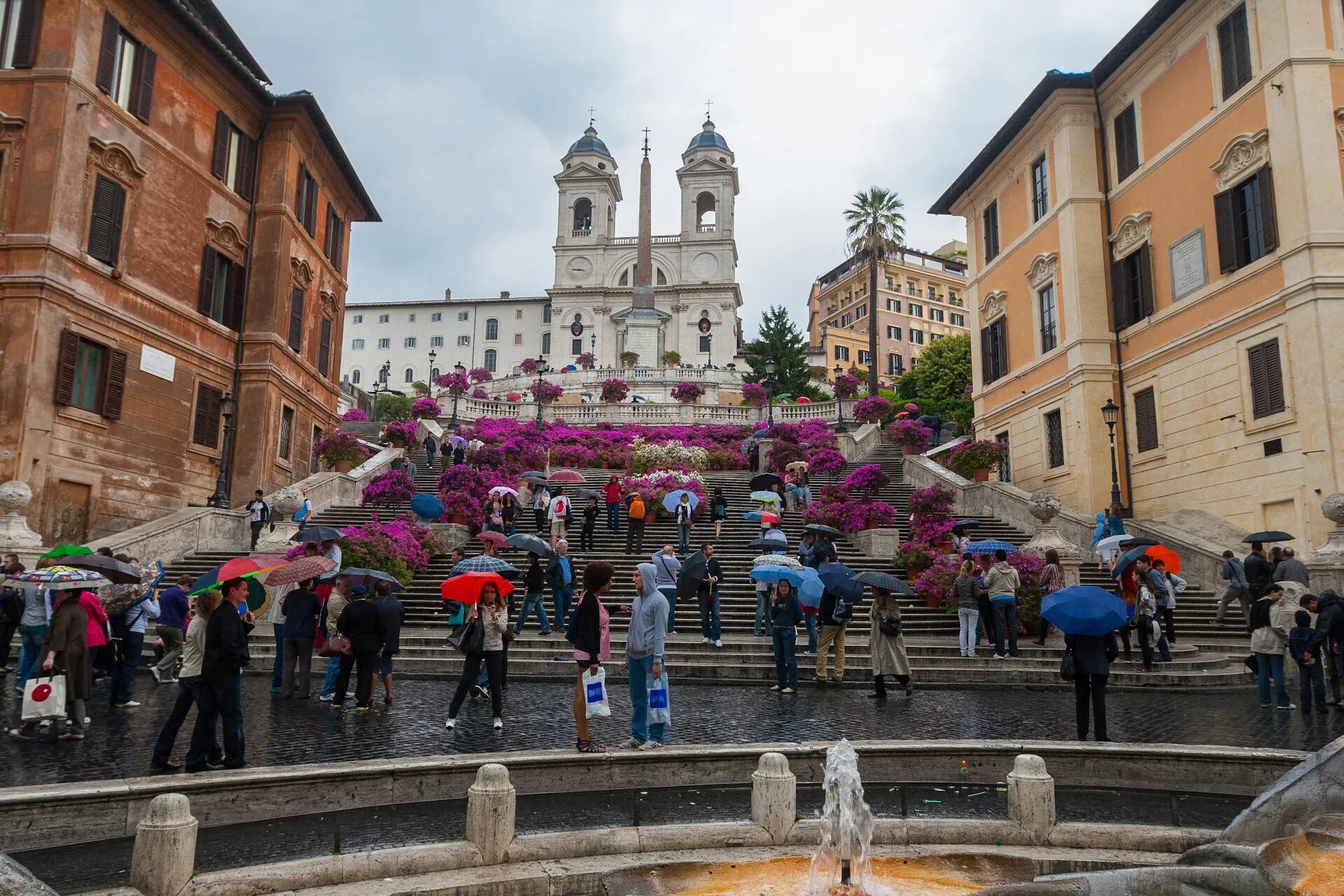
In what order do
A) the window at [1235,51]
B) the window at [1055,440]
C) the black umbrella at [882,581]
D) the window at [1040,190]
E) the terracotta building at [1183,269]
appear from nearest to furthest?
the black umbrella at [882,581]
the terracotta building at [1183,269]
the window at [1235,51]
the window at [1055,440]
the window at [1040,190]

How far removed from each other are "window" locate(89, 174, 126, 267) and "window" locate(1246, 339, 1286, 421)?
24320 millimetres

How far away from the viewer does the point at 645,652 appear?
819 centimetres

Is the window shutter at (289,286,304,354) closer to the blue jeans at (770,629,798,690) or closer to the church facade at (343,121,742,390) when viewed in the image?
the blue jeans at (770,629,798,690)

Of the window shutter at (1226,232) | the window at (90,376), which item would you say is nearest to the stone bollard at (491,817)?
the window at (90,376)

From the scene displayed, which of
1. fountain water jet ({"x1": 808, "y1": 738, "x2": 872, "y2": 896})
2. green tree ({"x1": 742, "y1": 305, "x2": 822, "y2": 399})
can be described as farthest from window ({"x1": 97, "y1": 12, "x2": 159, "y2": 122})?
green tree ({"x1": 742, "y1": 305, "x2": 822, "y2": 399})

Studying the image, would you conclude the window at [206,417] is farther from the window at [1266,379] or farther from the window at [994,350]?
the window at [1266,379]

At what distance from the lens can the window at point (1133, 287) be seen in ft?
72.8

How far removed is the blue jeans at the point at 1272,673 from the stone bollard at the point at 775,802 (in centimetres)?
777

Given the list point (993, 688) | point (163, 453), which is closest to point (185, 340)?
point (163, 453)

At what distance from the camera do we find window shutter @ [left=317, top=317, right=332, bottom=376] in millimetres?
30719

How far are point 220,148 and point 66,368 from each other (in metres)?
8.78

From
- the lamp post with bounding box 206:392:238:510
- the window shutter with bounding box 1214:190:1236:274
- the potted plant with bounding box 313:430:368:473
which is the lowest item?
the lamp post with bounding box 206:392:238:510

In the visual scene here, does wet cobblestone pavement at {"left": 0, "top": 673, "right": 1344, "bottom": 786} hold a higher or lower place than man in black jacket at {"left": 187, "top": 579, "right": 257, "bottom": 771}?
lower

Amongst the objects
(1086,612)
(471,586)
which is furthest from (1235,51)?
(471,586)
